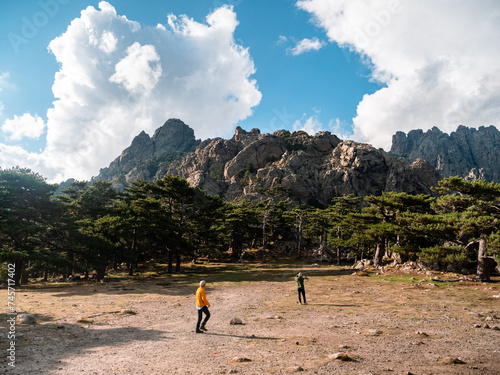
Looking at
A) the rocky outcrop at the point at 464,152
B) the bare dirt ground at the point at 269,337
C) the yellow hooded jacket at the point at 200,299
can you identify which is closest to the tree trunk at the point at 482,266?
the bare dirt ground at the point at 269,337

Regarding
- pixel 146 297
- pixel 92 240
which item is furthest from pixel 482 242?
pixel 92 240

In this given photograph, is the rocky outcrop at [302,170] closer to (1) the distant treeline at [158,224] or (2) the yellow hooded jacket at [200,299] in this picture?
(1) the distant treeline at [158,224]

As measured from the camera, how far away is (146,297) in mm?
16578

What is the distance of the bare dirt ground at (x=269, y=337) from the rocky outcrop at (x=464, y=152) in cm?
20250

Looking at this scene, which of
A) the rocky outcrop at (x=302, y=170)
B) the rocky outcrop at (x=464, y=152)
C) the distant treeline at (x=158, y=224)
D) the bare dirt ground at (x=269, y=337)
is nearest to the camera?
the bare dirt ground at (x=269, y=337)

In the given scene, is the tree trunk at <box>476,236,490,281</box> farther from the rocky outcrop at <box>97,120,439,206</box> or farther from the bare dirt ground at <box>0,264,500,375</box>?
the rocky outcrop at <box>97,120,439,206</box>

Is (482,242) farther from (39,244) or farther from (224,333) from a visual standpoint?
(39,244)

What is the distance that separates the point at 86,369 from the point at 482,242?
2451cm

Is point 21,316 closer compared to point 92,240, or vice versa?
point 21,316

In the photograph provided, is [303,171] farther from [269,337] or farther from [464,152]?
[464,152]

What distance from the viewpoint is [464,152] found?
18462 cm

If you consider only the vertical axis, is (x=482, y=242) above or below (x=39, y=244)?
above

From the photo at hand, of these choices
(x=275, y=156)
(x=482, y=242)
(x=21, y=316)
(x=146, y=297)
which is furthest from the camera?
(x=275, y=156)

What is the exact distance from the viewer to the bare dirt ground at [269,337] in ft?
19.1
